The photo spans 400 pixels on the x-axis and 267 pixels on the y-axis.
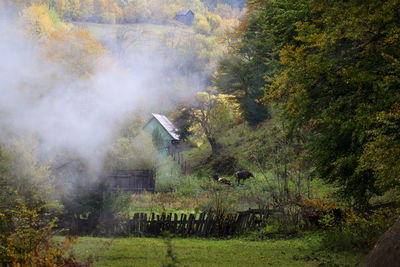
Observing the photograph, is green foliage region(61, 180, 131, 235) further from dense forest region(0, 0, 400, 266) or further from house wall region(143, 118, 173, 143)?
house wall region(143, 118, 173, 143)

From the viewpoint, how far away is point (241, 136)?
126ft

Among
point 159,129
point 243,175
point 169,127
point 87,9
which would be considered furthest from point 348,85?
point 87,9

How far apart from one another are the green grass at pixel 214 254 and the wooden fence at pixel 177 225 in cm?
127

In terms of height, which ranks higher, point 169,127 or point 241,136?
point 169,127

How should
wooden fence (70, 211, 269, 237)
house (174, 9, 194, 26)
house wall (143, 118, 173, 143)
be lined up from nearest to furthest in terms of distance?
wooden fence (70, 211, 269, 237), house wall (143, 118, 173, 143), house (174, 9, 194, 26)

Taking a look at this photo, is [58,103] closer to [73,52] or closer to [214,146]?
[73,52]

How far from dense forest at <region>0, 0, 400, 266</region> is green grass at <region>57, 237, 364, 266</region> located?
29 cm

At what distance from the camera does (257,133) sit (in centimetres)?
3550

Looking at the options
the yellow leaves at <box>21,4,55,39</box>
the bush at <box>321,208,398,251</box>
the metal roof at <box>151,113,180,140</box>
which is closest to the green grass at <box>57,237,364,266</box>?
the bush at <box>321,208,398,251</box>

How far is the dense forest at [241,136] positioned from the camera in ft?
28.7

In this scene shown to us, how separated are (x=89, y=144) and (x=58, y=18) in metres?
33.7

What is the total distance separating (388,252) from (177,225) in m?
9.38

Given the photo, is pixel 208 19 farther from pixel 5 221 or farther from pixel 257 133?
pixel 5 221

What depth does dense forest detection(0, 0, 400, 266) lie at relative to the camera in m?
8.76
